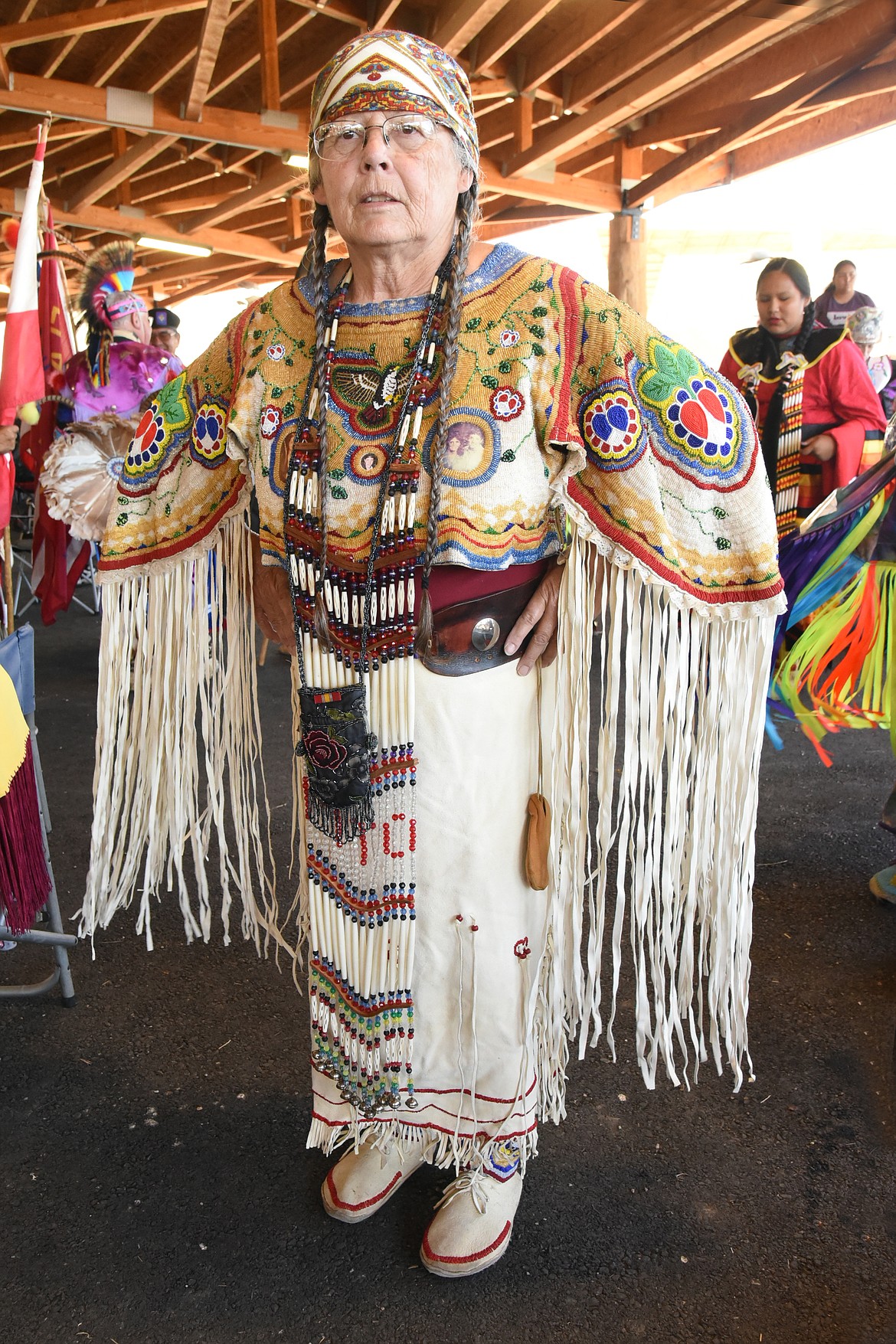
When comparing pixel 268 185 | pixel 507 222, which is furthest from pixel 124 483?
pixel 507 222

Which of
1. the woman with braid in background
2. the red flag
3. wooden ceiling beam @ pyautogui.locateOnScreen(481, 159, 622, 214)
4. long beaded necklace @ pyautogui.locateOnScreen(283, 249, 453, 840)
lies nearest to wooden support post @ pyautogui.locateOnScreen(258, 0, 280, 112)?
the red flag

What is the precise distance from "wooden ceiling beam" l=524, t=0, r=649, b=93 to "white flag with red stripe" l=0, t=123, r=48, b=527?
12.3 feet

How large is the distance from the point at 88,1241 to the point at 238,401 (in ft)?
4.24

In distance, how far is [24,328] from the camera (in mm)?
2326

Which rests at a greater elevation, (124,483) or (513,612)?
(124,483)

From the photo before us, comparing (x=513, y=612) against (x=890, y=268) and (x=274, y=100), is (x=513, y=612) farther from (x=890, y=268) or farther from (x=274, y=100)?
(x=890, y=268)

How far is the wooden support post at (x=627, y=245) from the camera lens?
6848mm

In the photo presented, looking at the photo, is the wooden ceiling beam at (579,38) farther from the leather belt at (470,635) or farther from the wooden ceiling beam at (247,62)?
the leather belt at (470,635)

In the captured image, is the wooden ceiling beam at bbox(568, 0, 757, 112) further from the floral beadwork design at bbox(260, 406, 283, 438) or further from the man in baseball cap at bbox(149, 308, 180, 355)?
the floral beadwork design at bbox(260, 406, 283, 438)

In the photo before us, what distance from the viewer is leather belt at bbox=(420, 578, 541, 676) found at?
1337mm

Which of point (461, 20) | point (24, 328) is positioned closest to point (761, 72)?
point (461, 20)

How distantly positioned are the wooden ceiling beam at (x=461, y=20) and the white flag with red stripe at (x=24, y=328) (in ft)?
10.4

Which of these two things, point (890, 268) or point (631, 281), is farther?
point (890, 268)

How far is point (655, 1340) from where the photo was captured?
4.55ft
